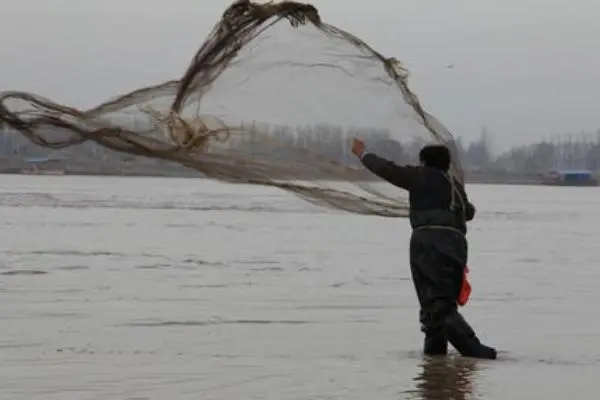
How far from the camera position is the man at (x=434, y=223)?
33.1ft

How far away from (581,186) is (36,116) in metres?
168

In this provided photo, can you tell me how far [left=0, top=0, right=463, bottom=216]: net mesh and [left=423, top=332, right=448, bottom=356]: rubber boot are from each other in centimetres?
130

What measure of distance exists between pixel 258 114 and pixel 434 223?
1.62 m

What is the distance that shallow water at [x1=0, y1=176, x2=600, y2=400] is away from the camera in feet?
30.7

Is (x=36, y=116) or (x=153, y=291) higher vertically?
(x=36, y=116)

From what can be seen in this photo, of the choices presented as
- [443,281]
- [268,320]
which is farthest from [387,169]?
[268,320]

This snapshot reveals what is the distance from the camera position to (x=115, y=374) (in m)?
9.69

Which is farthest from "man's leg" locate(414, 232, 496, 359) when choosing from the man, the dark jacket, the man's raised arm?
the man's raised arm

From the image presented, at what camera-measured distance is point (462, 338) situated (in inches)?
410

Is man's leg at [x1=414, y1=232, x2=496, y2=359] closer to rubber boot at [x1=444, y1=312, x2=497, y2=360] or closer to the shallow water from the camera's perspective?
rubber boot at [x1=444, y1=312, x2=497, y2=360]

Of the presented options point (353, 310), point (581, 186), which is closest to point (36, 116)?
point (353, 310)

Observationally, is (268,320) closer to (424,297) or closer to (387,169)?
(424,297)

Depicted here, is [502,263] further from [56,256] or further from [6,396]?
[6,396]

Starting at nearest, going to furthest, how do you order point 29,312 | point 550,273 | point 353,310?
point 29,312 → point 353,310 → point 550,273
